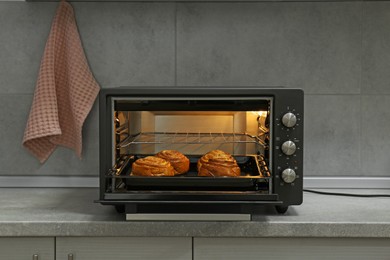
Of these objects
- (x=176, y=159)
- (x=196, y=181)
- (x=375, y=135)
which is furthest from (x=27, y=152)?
(x=375, y=135)

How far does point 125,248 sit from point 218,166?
1.11 feet

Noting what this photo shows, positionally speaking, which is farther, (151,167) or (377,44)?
(377,44)

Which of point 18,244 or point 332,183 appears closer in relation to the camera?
point 18,244

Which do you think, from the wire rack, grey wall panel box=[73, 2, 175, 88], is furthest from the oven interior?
grey wall panel box=[73, 2, 175, 88]

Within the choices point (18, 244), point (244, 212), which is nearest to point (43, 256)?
point (18, 244)

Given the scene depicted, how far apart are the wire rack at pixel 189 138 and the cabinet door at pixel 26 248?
1.21 ft

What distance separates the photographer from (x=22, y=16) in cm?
213

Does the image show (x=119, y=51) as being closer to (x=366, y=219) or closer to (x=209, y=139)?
(x=209, y=139)

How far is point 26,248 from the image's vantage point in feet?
5.28

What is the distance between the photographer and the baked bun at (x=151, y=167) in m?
1.65

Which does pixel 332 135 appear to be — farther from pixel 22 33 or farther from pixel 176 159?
pixel 22 33

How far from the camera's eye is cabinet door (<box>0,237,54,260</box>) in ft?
5.27

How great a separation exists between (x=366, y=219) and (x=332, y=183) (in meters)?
0.52

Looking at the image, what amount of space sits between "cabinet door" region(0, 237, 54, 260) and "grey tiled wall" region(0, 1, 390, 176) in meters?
0.63
